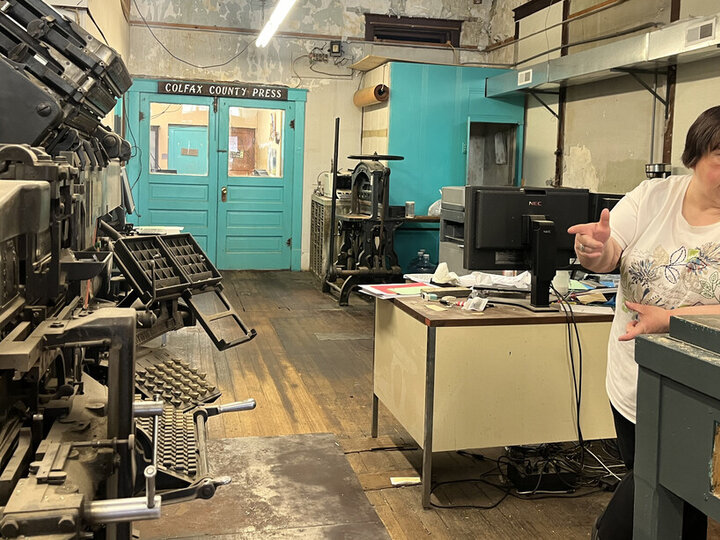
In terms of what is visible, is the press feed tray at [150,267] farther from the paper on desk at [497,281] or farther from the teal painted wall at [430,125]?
the teal painted wall at [430,125]

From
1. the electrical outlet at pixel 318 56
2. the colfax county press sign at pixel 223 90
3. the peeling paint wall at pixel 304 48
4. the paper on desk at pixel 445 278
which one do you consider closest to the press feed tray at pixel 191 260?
the paper on desk at pixel 445 278

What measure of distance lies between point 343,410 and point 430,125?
14.9 feet

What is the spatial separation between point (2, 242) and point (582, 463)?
2.90m

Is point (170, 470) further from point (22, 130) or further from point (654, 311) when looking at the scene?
point (654, 311)

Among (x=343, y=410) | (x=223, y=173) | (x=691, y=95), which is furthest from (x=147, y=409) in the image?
(x=223, y=173)

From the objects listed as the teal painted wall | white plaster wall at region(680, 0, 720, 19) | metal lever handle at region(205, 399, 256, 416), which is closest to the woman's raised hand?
metal lever handle at region(205, 399, 256, 416)

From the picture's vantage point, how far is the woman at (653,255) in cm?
179

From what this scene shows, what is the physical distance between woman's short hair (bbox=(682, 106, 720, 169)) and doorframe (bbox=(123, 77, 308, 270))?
7.35 m

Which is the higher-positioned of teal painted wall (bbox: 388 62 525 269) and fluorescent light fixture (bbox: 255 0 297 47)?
fluorescent light fixture (bbox: 255 0 297 47)

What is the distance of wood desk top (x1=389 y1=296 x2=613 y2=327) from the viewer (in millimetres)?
2983

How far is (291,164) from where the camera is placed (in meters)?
9.08

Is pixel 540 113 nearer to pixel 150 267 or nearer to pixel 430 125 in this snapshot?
pixel 430 125

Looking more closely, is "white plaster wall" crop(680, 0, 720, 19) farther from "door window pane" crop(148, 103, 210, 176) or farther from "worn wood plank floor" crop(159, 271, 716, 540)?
"door window pane" crop(148, 103, 210, 176)

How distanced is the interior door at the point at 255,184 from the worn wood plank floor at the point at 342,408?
1498 mm
